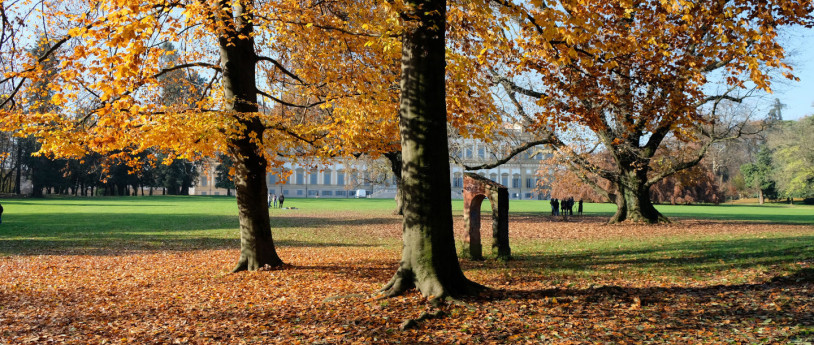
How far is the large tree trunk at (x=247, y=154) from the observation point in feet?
32.9

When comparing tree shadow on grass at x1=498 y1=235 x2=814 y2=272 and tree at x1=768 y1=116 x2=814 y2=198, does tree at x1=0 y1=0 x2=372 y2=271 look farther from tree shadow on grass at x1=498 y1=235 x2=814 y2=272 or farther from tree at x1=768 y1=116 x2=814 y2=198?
tree at x1=768 y1=116 x2=814 y2=198

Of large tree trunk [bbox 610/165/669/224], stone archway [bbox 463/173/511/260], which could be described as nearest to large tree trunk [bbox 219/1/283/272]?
stone archway [bbox 463/173/511/260]

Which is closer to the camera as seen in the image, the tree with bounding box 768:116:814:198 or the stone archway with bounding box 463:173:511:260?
the stone archway with bounding box 463:173:511:260

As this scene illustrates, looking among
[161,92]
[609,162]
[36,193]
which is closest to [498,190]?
[161,92]

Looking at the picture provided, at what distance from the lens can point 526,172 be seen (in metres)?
103

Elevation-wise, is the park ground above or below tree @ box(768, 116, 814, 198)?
below

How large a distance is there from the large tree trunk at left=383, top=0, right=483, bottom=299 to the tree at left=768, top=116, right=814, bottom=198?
64.4m

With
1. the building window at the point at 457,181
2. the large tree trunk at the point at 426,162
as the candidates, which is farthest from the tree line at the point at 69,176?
the large tree trunk at the point at 426,162

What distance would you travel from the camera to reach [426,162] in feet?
23.3

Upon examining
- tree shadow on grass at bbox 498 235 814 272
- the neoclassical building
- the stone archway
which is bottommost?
tree shadow on grass at bbox 498 235 814 272

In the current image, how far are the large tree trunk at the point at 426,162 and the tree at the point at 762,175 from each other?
75.8m

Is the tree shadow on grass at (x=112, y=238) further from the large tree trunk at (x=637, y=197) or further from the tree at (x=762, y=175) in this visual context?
the tree at (x=762, y=175)

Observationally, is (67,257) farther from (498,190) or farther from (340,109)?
(498,190)

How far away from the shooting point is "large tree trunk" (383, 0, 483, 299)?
708 cm
